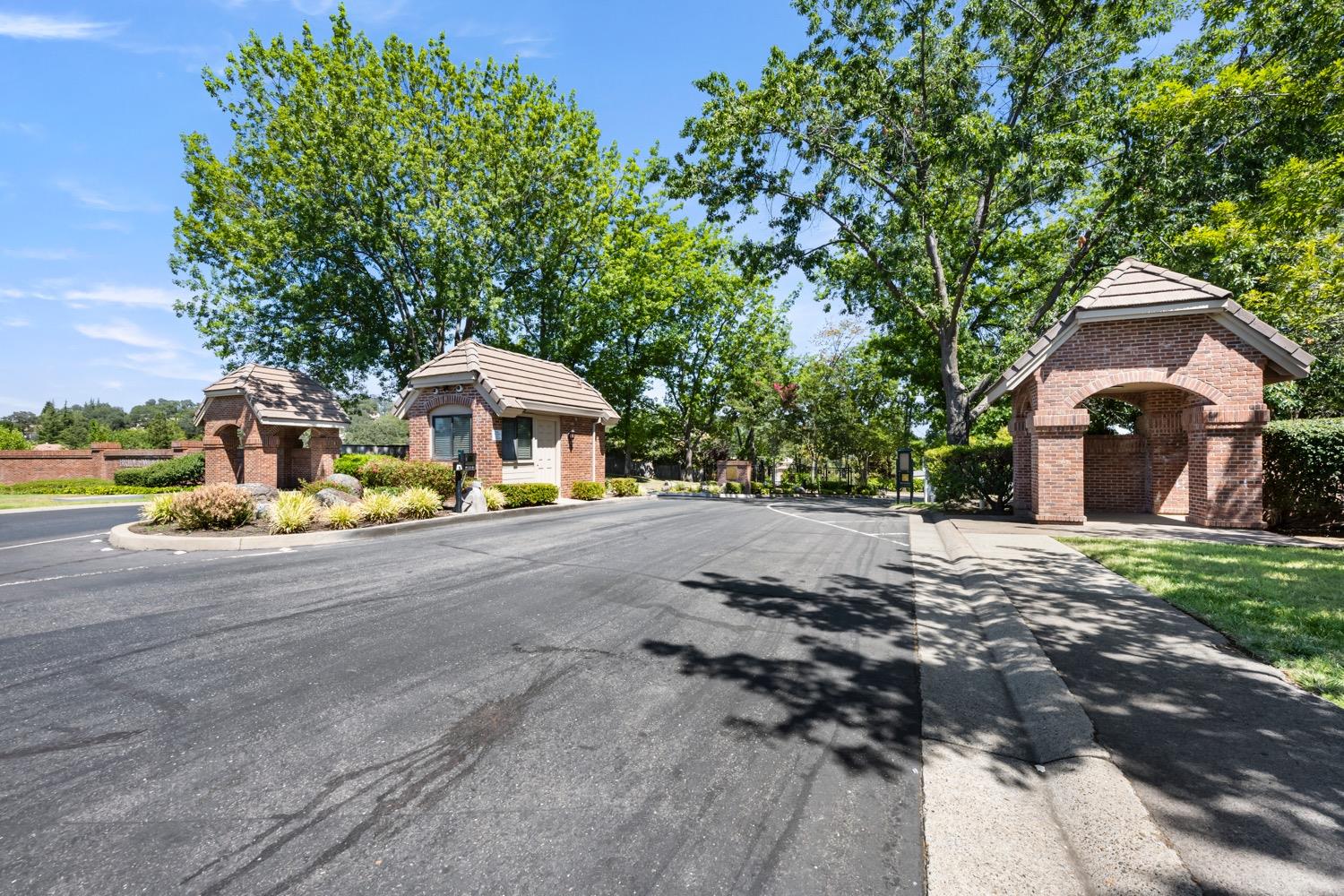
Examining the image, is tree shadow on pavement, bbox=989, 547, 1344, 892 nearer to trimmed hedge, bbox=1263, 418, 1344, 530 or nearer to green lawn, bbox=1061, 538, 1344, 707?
green lawn, bbox=1061, 538, 1344, 707

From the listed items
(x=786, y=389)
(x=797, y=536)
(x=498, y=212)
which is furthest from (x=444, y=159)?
(x=797, y=536)

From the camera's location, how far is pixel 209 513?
10156 millimetres

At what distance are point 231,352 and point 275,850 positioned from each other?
31.1m

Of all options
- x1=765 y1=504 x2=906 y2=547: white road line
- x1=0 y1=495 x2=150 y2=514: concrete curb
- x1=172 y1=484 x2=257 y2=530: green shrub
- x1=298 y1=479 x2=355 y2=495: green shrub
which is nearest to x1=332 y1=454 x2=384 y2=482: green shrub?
x1=0 y1=495 x2=150 y2=514: concrete curb

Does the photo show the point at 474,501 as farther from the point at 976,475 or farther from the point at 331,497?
the point at 976,475

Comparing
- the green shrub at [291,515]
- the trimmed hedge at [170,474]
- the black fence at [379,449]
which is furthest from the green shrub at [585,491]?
the black fence at [379,449]

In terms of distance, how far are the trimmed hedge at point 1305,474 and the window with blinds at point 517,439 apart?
61.1 feet

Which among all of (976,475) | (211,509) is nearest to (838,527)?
(976,475)

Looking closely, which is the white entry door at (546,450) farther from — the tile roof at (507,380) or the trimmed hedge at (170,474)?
the trimmed hedge at (170,474)

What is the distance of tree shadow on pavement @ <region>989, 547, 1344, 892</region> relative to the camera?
7.47 ft

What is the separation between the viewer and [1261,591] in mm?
5586

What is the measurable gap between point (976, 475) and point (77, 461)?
1535 inches

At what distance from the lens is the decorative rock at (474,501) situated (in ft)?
46.4

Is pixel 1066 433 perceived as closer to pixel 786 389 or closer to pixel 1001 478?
pixel 1001 478
